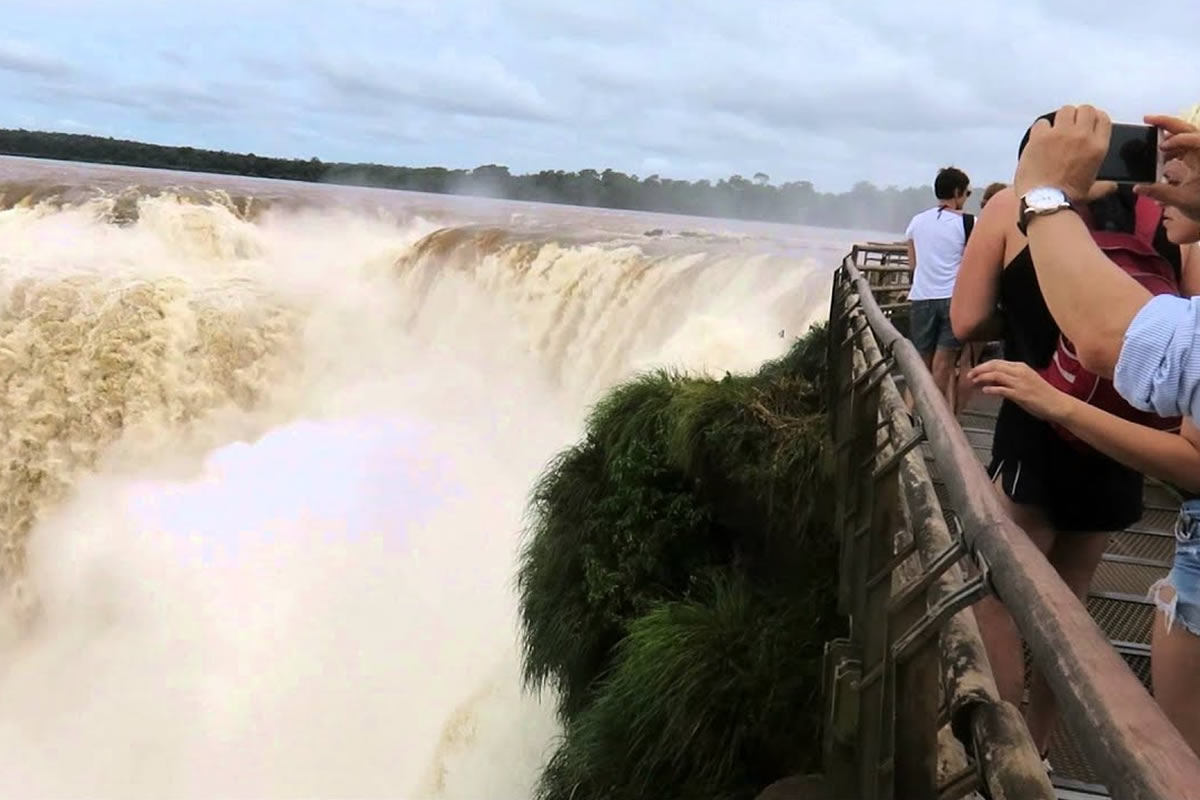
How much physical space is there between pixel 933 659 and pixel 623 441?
571cm

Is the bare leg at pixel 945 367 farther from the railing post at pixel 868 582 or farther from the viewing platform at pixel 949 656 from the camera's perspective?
the viewing platform at pixel 949 656

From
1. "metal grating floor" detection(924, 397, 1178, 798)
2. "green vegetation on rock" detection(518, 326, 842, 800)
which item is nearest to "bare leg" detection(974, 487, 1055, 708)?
"metal grating floor" detection(924, 397, 1178, 798)

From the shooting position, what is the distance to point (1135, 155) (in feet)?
5.29

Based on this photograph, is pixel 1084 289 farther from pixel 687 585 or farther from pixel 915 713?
pixel 687 585

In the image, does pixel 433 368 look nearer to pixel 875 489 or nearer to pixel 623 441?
pixel 623 441

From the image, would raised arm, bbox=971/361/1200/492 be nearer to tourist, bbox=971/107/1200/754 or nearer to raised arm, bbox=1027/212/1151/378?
tourist, bbox=971/107/1200/754

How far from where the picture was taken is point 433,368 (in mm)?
16391

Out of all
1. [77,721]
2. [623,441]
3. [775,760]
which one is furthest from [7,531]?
[775,760]

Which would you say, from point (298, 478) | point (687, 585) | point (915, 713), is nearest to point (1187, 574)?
point (915, 713)

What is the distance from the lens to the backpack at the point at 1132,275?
6.66 feet

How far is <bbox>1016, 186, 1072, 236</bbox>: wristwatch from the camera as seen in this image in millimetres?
1511

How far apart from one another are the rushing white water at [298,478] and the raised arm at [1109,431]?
590 centimetres

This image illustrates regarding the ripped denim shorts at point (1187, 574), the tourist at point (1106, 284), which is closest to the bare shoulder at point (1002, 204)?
the tourist at point (1106, 284)

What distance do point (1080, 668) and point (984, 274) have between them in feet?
5.32
